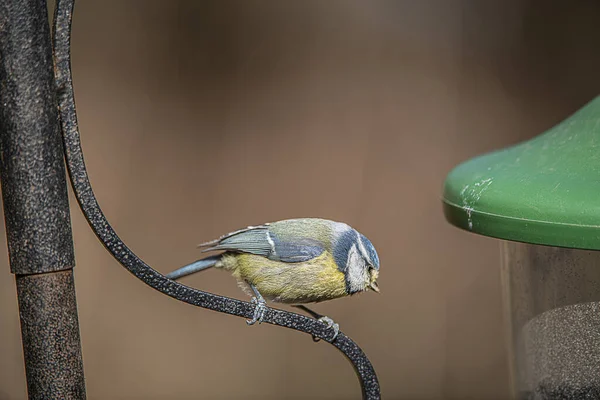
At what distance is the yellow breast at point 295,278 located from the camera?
4.09 feet

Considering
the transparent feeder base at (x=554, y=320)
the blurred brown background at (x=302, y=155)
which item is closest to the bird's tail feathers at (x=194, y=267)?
the transparent feeder base at (x=554, y=320)

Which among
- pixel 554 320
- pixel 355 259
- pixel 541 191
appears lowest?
pixel 554 320

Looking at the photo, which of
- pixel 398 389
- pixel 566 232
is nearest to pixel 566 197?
pixel 566 232

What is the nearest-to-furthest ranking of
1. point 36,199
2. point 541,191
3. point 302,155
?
point 36,199, point 541,191, point 302,155

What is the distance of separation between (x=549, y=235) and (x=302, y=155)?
6.52 feet

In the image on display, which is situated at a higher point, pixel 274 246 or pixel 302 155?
pixel 302 155

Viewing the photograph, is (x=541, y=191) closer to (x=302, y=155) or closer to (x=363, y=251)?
(x=363, y=251)

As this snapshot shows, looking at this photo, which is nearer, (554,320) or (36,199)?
(36,199)

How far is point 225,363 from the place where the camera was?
9.59 ft

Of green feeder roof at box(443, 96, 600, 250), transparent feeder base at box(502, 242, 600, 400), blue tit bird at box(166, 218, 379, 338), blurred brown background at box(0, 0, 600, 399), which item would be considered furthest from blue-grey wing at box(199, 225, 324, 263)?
blurred brown background at box(0, 0, 600, 399)

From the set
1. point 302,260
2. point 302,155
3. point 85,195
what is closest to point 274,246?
point 302,260

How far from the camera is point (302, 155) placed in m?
2.94

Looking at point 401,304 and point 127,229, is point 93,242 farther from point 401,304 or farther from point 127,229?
point 401,304

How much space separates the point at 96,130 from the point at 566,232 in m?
2.03
